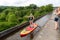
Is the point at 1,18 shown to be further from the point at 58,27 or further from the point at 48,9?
the point at 58,27

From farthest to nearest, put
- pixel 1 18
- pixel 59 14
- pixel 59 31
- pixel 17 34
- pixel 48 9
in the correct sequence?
pixel 48 9 → pixel 1 18 → pixel 17 34 → pixel 59 31 → pixel 59 14

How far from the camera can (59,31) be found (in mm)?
11242

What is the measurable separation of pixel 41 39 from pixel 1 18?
170 feet

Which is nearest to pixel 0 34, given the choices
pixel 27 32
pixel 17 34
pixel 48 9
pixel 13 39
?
pixel 27 32

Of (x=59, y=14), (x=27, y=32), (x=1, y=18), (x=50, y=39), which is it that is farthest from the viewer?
(x=1, y=18)

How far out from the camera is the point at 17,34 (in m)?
19.0

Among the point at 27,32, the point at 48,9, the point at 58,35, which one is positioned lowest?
the point at 48,9

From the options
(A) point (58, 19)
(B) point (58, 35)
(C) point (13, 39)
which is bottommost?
(C) point (13, 39)

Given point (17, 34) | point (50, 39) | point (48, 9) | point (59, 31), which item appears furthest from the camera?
point (48, 9)

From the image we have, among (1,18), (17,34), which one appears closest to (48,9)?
(1,18)

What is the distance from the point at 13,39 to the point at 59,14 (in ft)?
28.6

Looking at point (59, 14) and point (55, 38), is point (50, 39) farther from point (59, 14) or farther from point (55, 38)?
point (59, 14)

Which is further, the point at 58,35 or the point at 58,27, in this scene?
the point at 58,27

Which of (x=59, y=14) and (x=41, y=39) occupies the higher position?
(x=59, y=14)
